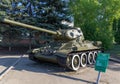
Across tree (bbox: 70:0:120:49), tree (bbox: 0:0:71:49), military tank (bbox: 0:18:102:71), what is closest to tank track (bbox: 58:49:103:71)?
military tank (bbox: 0:18:102:71)

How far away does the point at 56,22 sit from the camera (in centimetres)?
1956

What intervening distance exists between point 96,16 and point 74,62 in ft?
39.8

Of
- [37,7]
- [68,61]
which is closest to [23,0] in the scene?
[37,7]

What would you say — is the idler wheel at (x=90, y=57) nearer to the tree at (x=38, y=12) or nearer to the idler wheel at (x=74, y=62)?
the idler wheel at (x=74, y=62)

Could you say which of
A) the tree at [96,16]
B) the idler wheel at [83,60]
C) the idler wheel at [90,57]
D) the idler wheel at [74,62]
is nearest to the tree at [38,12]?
the tree at [96,16]

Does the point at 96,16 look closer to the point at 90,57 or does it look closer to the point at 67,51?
the point at 90,57

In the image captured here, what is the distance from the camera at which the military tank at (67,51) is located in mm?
10322

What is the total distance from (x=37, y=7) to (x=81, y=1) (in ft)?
16.1

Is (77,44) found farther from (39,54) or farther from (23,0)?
(23,0)

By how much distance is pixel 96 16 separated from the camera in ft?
72.8

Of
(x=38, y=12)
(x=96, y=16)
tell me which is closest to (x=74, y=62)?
(x=38, y=12)

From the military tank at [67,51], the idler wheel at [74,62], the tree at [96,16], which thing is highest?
the tree at [96,16]

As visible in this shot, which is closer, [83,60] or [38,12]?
[83,60]

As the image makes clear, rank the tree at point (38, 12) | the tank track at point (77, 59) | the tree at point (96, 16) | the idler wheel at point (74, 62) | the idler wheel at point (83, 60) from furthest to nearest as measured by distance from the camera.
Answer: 1. the tree at point (96, 16)
2. the tree at point (38, 12)
3. the idler wheel at point (83, 60)
4. the idler wheel at point (74, 62)
5. the tank track at point (77, 59)
